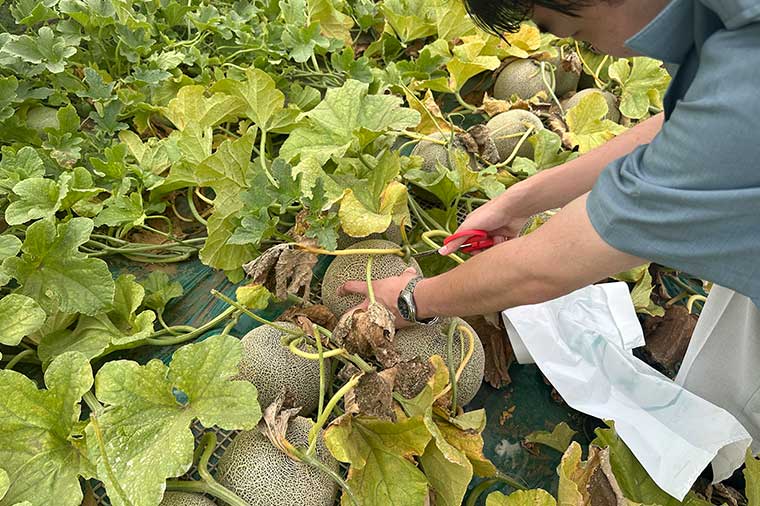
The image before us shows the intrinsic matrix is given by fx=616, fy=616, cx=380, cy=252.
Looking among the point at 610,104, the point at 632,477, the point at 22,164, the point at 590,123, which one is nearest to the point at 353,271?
the point at 632,477

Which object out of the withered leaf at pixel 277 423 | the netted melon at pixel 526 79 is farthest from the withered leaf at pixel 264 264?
the netted melon at pixel 526 79

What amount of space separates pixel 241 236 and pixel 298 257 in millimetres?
112

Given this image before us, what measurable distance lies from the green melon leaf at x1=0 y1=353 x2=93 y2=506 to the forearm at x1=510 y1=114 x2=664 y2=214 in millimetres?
818

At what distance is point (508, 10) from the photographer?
2.64 ft

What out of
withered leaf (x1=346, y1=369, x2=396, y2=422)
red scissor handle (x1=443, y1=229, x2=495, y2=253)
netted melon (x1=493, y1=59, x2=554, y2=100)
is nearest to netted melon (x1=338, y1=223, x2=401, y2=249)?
red scissor handle (x1=443, y1=229, x2=495, y2=253)

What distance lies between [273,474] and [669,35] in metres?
0.81

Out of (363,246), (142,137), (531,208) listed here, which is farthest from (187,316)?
(531,208)

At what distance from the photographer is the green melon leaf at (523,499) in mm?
942

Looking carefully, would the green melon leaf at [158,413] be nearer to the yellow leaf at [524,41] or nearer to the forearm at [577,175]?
the forearm at [577,175]

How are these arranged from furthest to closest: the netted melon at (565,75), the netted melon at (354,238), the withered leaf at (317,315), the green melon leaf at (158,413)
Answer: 1. the netted melon at (565,75)
2. the netted melon at (354,238)
3. the withered leaf at (317,315)
4. the green melon leaf at (158,413)

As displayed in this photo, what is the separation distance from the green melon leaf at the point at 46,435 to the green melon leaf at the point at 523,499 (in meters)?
0.60

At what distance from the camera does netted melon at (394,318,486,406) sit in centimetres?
112

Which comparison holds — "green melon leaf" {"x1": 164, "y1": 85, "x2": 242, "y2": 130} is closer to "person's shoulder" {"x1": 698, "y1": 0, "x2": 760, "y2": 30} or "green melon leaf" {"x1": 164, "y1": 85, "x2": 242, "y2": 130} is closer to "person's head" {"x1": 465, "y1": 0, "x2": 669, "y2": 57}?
"person's head" {"x1": 465, "y1": 0, "x2": 669, "y2": 57}

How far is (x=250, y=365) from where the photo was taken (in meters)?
1.07
